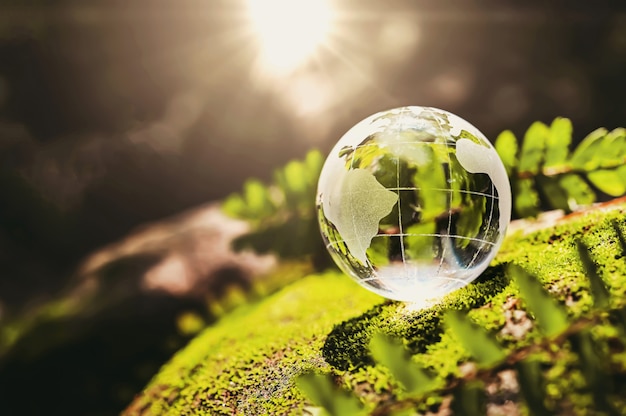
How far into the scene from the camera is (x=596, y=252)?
953mm

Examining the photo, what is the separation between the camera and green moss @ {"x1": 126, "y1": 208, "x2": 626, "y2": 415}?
2.33 ft

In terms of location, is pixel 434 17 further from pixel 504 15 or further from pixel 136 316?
pixel 136 316

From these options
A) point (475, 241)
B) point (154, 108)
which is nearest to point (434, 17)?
point (154, 108)

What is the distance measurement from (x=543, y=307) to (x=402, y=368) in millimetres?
182

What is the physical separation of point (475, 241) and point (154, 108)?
2776mm

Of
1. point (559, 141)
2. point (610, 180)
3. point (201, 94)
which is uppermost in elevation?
point (201, 94)

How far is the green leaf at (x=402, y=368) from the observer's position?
0.67m

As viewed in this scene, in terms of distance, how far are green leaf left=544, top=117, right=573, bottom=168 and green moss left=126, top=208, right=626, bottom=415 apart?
0.43 ft

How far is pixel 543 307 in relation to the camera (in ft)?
2.25

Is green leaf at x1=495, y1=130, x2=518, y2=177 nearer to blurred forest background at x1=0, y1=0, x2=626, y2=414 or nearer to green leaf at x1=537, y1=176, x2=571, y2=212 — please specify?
green leaf at x1=537, y1=176, x2=571, y2=212

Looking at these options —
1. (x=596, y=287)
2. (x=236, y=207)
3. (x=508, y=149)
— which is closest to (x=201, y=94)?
(x=236, y=207)

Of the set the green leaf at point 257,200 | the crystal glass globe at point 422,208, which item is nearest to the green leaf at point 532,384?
the crystal glass globe at point 422,208

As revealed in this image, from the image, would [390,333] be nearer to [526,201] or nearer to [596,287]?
[596,287]

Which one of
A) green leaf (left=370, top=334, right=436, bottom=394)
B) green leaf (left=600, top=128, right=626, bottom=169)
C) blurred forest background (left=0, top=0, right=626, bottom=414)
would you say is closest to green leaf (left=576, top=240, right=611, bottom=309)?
green leaf (left=370, top=334, right=436, bottom=394)
